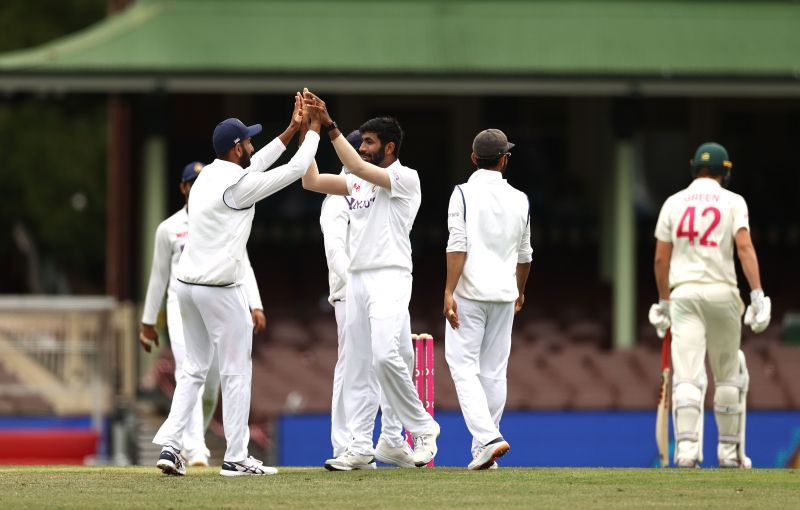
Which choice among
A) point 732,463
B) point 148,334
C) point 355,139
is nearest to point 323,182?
point 355,139

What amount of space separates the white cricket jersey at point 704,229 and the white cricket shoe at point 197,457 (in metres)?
3.34

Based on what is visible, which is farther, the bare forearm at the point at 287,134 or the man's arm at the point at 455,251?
the man's arm at the point at 455,251

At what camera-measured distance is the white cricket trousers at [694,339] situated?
12250 mm

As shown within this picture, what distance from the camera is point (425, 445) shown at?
11023 mm

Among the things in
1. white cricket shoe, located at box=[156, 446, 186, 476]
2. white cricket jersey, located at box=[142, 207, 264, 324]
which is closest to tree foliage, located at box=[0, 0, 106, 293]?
white cricket jersey, located at box=[142, 207, 264, 324]

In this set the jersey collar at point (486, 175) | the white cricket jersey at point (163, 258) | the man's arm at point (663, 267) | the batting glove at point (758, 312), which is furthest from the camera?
the white cricket jersey at point (163, 258)

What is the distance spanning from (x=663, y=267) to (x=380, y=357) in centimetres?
259

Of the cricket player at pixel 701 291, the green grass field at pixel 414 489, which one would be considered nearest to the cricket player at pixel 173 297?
the green grass field at pixel 414 489

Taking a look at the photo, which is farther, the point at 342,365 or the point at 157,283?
the point at 157,283

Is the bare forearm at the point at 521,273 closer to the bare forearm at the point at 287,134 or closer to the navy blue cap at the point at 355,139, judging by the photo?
the navy blue cap at the point at 355,139

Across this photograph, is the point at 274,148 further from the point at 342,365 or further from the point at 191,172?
the point at 191,172

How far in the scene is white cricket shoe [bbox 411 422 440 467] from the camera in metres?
11.0

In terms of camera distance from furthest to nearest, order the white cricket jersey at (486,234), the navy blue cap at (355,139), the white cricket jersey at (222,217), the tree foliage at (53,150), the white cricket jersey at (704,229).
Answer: the tree foliage at (53,150) < the white cricket jersey at (704,229) < the navy blue cap at (355,139) < the white cricket jersey at (486,234) < the white cricket jersey at (222,217)

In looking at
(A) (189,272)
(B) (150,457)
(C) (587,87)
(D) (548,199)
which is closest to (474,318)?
(A) (189,272)
